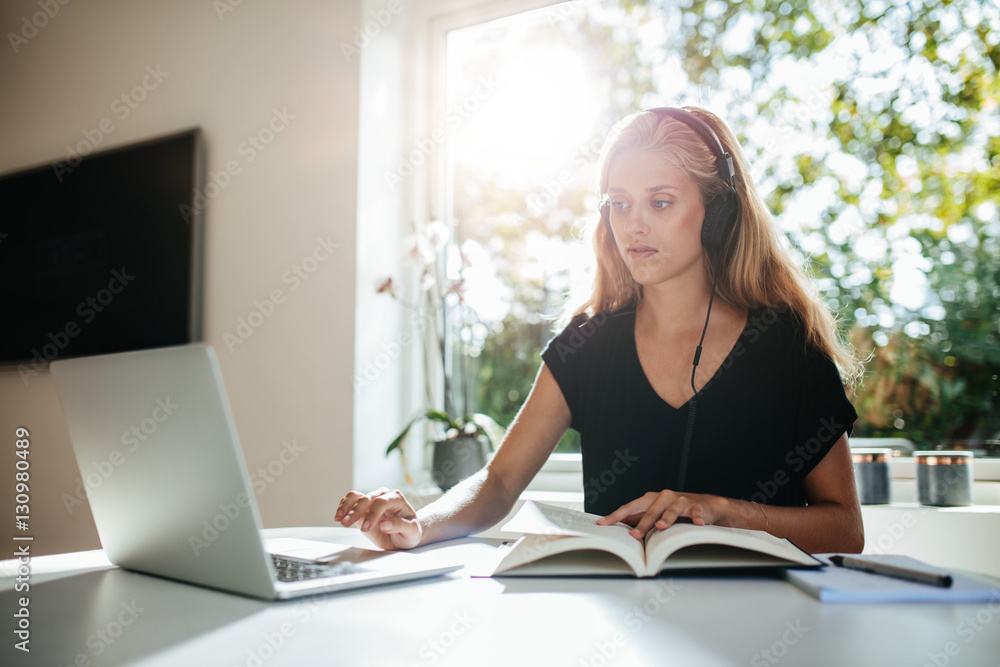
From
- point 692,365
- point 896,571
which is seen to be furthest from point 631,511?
point 692,365

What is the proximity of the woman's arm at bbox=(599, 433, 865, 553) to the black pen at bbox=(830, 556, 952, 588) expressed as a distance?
0.17m

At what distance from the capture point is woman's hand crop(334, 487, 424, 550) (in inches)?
36.9

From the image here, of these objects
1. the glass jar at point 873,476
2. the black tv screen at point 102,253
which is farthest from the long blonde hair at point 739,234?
the black tv screen at point 102,253

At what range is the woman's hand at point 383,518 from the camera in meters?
0.94

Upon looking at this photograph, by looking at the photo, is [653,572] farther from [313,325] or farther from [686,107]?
[313,325]

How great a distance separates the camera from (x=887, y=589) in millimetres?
662

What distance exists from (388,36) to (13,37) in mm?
1872

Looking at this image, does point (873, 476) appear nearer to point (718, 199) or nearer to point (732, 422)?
point (732, 422)

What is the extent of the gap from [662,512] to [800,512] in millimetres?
308

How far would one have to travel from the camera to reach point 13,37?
2969mm

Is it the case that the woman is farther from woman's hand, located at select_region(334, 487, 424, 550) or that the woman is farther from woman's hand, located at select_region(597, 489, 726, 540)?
woman's hand, located at select_region(597, 489, 726, 540)

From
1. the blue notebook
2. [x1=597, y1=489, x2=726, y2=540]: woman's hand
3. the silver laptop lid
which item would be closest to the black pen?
the blue notebook

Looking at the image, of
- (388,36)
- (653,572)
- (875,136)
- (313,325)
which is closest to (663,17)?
(875,136)

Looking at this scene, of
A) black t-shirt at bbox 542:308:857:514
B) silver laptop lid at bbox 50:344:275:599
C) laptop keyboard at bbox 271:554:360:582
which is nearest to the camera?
silver laptop lid at bbox 50:344:275:599
